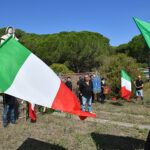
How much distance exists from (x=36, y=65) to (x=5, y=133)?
3.50 meters

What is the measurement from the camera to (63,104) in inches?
84.8

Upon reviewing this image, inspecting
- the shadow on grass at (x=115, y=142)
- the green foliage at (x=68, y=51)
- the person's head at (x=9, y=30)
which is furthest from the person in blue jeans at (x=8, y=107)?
the green foliage at (x=68, y=51)

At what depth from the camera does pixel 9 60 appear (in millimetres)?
1931

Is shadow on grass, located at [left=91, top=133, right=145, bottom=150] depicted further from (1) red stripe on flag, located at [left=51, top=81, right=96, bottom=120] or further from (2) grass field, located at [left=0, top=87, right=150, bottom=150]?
(1) red stripe on flag, located at [left=51, top=81, right=96, bottom=120]

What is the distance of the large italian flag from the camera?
6.17 ft

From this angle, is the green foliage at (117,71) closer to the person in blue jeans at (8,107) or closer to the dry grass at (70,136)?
the dry grass at (70,136)

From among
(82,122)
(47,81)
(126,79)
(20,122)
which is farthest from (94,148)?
(126,79)

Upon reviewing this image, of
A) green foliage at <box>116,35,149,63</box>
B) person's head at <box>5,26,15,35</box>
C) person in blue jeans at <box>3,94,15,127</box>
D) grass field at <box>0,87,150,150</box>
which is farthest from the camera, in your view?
green foliage at <box>116,35,149,63</box>

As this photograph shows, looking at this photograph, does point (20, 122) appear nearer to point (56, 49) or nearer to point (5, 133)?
point (5, 133)

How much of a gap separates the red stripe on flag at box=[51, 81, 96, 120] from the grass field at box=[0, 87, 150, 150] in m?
1.99

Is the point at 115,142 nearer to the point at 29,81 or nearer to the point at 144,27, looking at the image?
the point at 144,27

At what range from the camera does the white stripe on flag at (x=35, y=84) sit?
1937mm

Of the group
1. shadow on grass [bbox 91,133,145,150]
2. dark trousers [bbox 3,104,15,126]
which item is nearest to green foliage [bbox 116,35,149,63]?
shadow on grass [bbox 91,133,145,150]

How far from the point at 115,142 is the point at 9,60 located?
3.28m
